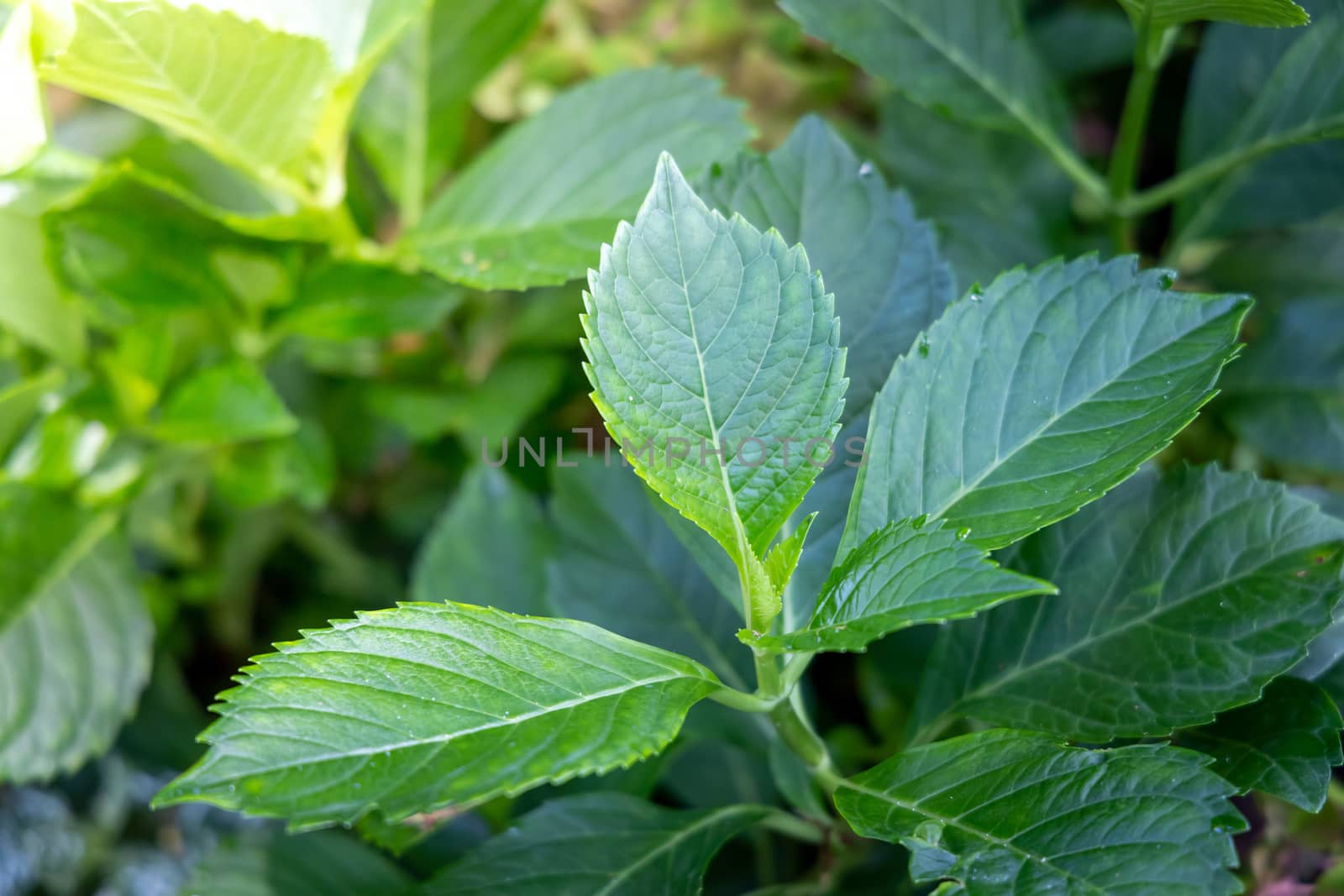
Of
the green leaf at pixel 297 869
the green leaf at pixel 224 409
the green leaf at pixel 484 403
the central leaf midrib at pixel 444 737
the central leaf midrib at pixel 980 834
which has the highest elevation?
the green leaf at pixel 224 409

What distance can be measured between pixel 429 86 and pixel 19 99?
0.42m

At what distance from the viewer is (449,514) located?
0.92 meters

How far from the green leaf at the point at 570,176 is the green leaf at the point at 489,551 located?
0.24 m

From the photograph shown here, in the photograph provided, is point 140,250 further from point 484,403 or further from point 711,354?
point 711,354

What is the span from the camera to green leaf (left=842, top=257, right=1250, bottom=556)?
0.56 m

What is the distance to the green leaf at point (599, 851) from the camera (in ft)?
2.10

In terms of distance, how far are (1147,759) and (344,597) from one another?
0.93 meters

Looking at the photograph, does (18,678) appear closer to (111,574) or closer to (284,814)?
(111,574)

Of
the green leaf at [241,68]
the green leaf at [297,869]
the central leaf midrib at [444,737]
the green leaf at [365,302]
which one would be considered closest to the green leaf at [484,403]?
the green leaf at [365,302]

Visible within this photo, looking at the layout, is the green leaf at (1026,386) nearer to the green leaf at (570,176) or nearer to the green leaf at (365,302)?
the green leaf at (570,176)

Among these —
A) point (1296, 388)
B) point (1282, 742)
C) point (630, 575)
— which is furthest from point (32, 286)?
point (1296, 388)

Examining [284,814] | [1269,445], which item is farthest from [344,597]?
[1269,445]

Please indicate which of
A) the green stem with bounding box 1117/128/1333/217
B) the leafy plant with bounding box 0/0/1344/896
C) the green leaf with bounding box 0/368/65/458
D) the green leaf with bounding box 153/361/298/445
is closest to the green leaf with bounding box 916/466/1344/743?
the leafy plant with bounding box 0/0/1344/896

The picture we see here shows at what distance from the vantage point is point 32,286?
0.93 metres
